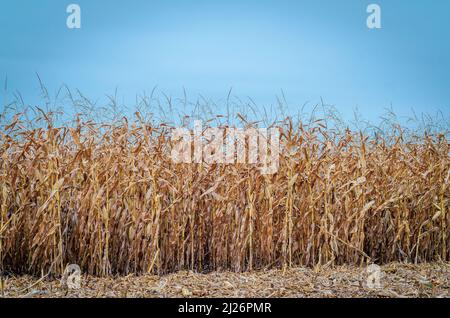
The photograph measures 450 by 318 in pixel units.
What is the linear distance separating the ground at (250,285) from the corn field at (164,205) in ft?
0.52

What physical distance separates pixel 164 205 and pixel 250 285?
101 centimetres

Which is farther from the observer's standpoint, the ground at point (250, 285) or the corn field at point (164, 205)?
the corn field at point (164, 205)

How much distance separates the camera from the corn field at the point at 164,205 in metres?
3.87

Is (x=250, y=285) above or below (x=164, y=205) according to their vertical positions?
below

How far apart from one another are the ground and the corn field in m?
0.16

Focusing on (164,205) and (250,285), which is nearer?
(250,285)

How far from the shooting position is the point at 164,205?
4000 millimetres

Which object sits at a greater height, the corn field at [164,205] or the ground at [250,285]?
the corn field at [164,205]

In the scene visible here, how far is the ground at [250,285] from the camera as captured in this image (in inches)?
137
